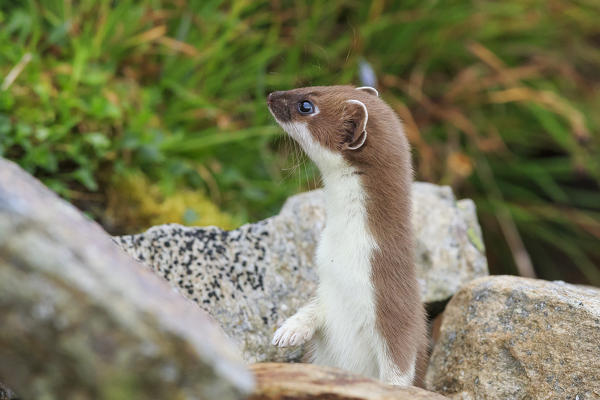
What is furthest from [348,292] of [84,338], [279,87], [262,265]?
[279,87]

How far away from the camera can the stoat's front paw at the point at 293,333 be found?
2635 millimetres

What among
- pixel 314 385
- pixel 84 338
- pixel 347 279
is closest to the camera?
pixel 84 338

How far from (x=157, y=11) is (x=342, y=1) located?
5.10 feet

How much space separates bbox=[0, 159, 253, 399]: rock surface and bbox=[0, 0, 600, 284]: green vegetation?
2.21 meters

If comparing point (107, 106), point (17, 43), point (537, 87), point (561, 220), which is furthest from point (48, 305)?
point (537, 87)

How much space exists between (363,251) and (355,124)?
50 centimetres

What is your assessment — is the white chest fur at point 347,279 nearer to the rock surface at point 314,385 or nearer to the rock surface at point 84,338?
the rock surface at point 314,385

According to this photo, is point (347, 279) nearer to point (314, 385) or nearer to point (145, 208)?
point (314, 385)

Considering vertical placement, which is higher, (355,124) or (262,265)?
(355,124)

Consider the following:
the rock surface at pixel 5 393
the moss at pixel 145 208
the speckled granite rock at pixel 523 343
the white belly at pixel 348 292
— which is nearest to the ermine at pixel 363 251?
the white belly at pixel 348 292

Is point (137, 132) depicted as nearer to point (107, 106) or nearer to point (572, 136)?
point (107, 106)

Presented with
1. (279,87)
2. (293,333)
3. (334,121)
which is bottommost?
(279,87)

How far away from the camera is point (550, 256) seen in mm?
6523

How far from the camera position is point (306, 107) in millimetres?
2855
